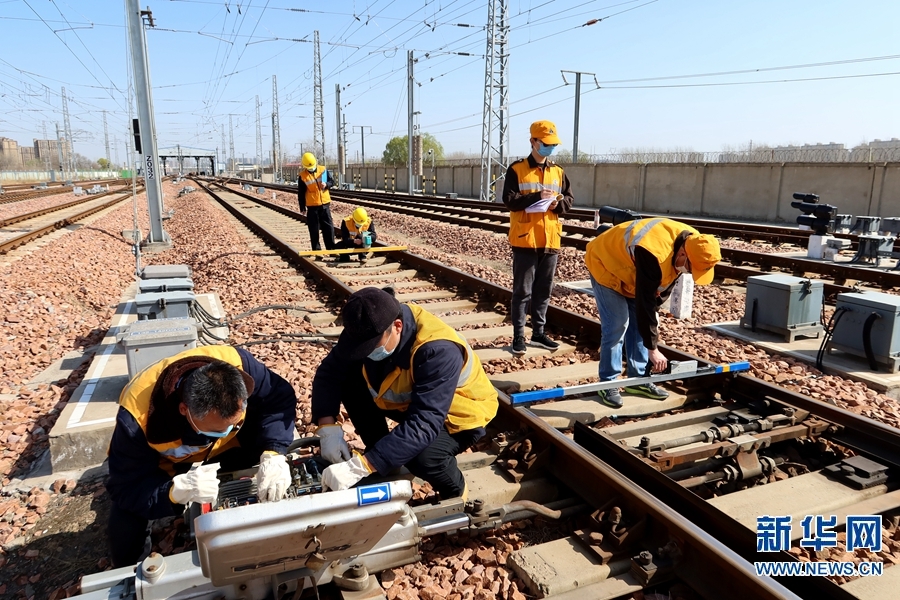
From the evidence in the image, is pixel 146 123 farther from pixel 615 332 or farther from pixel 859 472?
pixel 859 472

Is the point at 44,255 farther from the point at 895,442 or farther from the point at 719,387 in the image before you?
the point at 895,442

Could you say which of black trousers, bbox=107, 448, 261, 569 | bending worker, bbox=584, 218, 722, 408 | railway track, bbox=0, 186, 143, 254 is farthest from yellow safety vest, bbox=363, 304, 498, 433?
railway track, bbox=0, 186, 143, 254

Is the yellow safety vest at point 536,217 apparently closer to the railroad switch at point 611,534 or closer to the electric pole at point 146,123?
the railroad switch at point 611,534

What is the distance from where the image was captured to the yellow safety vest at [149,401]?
2.64 metres

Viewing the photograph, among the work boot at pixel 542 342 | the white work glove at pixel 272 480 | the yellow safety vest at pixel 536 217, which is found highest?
the yellow safety vest at pixel 536 217

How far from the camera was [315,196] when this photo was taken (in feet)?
35.1

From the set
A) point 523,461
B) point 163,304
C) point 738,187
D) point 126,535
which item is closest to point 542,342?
point 523,461

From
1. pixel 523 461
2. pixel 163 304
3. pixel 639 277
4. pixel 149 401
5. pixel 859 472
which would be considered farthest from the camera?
pixel 163 304

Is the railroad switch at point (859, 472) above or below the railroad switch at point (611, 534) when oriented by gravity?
above

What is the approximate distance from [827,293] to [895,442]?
482 centimetres

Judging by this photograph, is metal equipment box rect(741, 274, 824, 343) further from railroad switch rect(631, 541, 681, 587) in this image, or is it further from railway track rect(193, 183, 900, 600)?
railroad switch rect(631, 541, 681, 587)

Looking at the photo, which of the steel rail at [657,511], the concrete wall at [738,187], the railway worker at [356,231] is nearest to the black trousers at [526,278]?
the steel rail at [657,511]

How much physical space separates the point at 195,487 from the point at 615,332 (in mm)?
3004

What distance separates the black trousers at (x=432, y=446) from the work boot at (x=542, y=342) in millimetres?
2513
